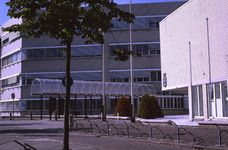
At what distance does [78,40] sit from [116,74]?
29.8ft

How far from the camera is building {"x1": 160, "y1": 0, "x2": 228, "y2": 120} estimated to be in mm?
23875

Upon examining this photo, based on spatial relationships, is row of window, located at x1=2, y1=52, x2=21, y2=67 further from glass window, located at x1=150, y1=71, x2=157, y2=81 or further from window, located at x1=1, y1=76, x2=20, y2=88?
glass window, located at x1=150, y1=71, x2=157, y2=81

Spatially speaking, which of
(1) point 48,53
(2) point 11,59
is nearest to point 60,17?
(1) point 48,53

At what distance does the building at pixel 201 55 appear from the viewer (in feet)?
78.3

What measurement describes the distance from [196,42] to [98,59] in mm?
28347

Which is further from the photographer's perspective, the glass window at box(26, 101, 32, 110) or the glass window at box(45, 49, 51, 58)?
the glass window at box(45, 49, 51, 58)

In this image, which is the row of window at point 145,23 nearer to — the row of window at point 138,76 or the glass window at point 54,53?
the row of window at point 138,76

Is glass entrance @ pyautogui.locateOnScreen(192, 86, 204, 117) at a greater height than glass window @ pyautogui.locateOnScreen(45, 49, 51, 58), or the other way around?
glass window @ pyautogui.locateOnScreen(45, 49, 51, 58)

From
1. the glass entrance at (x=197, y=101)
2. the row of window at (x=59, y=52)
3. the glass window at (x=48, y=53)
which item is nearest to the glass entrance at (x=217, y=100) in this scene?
the glass entrance at (x=197, y=101)

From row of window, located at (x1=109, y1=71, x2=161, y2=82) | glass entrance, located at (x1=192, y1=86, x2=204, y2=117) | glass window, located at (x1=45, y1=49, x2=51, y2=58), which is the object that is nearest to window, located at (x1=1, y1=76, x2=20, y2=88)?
glass window, located at (x1=45, y1=49, x2=51, y2=58)

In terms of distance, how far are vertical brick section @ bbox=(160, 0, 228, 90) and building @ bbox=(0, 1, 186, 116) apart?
17097 mm

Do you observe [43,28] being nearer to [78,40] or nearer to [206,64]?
[206,64]

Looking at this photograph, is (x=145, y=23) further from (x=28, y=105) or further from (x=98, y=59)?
(x=28, y=105)

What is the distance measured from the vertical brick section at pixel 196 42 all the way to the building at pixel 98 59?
56.1ft
